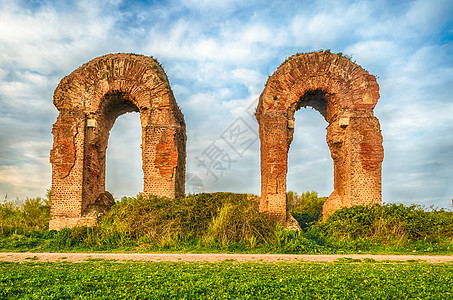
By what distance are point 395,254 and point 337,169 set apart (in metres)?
5.13

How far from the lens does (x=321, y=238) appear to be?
36.5 ft

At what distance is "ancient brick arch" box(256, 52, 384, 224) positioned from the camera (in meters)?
12.5

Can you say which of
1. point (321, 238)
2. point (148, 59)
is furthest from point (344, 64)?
point (148, 59)

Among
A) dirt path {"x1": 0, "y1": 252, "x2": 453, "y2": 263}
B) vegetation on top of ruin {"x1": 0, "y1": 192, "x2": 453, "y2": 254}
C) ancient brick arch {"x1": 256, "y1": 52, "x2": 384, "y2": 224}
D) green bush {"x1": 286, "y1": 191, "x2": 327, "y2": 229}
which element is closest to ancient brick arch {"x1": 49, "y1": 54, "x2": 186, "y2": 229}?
vegetation on top of ruin {"x1": 0, "y1": 192, "x2": 453, "y2": 254}

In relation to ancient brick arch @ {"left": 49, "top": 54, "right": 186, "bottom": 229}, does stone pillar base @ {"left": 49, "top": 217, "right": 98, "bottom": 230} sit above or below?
below

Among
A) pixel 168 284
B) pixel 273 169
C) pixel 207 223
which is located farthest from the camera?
pixel 273 169

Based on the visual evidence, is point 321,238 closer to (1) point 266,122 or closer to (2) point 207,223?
(2) point 207,223

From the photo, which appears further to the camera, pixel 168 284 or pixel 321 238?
pixel 321 238

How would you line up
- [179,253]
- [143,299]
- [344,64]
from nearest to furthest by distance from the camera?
1. [143,299]
2. [179,253]
3. [344,64]

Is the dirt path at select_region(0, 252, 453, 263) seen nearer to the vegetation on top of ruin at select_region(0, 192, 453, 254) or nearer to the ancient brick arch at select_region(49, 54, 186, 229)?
the vegetation on top of ruin at select_region(0, 192, 453, 254)

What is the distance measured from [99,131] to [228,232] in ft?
23.2

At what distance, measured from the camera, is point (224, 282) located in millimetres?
5137

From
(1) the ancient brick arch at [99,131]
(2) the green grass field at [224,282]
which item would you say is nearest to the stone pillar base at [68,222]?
(1) the ancient brick arch at [99,131]

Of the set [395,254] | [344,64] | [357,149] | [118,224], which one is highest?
[344,64]
